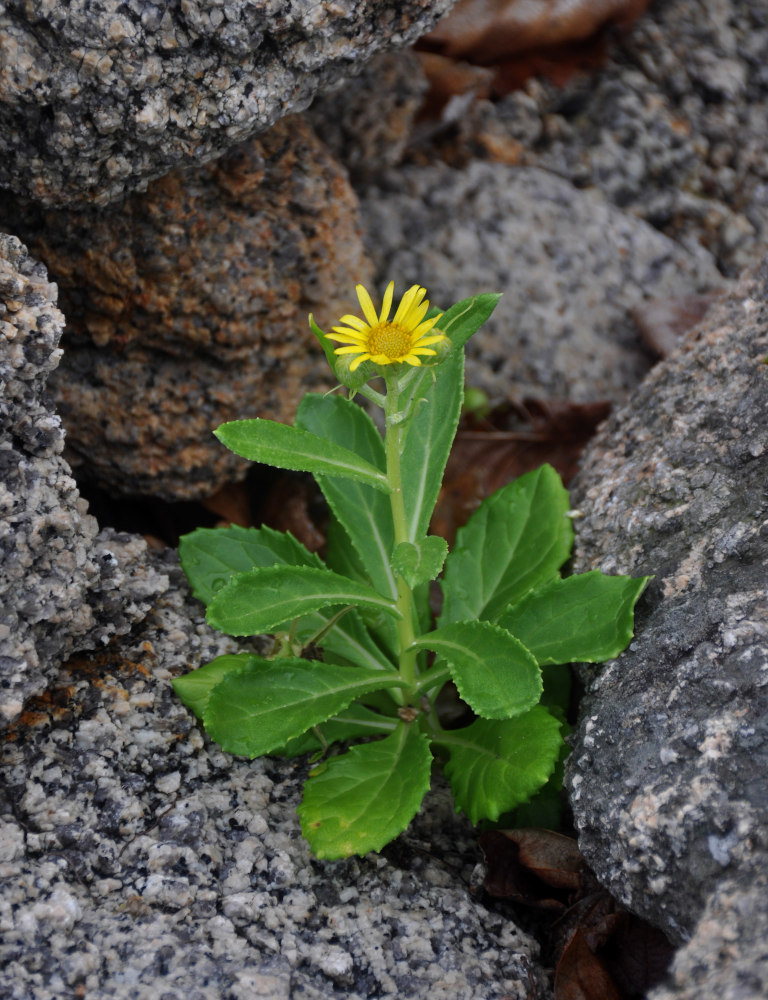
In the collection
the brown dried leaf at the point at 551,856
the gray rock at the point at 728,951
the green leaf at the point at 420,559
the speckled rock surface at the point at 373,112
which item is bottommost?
the brown dried leaf at the point at 551,856

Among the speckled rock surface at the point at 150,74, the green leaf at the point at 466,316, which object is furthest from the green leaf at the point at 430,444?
the speckled rock surface at the point at 150,74

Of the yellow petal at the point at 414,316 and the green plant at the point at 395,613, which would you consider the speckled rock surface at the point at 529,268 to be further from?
the yellow petal at the point at 414,316

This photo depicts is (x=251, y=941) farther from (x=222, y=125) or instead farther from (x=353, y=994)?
(x=222, y=125)

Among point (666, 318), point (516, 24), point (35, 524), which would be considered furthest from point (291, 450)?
point (516, 24)

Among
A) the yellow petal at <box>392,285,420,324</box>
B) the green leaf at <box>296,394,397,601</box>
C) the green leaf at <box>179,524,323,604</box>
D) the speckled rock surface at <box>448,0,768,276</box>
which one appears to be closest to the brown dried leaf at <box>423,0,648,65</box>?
the speckled rock surface at <box>448,0,768,276</box>

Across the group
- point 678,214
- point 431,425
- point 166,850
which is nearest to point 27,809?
point 166,850

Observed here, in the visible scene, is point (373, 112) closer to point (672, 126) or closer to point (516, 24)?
point (516, 24)
